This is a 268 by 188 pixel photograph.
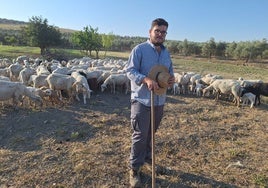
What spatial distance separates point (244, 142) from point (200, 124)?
2018 mm

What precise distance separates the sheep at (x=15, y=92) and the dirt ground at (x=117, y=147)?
471 millimetres

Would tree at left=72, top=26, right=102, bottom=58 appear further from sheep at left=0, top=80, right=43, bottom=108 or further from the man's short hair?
the man's short hair

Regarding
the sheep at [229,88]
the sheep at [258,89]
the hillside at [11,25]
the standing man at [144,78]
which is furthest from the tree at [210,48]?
the hillside at [11,25]

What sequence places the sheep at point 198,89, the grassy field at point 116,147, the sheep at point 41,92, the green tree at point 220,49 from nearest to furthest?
1. the grassy field at point 116,147
2. the sheep at point 41,92
3. the sheep at point 198,89
4. the green tree at point 220,49

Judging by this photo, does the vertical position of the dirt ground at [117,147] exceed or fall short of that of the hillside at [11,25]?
it falls short

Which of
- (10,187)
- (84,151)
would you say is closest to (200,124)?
(84,151)

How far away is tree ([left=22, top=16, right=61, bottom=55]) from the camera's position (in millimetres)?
48094

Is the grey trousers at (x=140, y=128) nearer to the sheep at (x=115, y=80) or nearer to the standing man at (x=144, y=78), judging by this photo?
the standing man at (x=144, y=78)

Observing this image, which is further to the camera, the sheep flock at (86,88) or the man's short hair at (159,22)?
the sheep flock at (86,88)

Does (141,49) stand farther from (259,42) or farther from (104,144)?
(259,42)

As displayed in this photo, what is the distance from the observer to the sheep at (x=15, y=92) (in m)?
11.6

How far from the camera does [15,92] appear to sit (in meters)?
11.9

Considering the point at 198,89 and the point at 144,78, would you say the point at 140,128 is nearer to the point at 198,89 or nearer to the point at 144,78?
the point at 144,78

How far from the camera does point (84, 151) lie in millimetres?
7633
